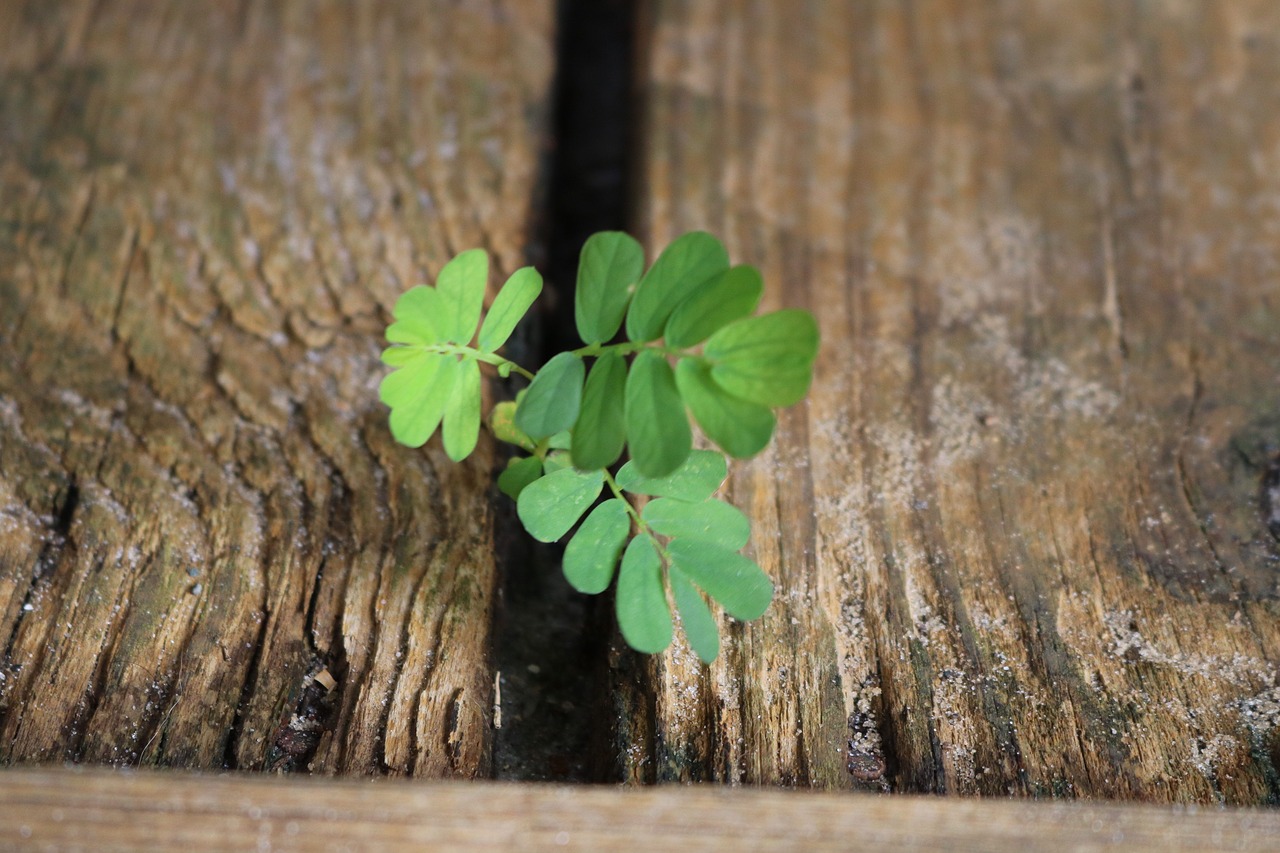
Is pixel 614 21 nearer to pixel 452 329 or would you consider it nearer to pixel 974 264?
pixel 974 264

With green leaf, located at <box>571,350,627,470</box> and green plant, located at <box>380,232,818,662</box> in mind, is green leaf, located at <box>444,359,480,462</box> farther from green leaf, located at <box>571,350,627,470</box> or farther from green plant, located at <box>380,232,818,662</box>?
green leaf, located at <box>571,350,627,470</box>

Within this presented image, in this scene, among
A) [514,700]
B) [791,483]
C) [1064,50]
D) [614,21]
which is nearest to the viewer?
[514,700]

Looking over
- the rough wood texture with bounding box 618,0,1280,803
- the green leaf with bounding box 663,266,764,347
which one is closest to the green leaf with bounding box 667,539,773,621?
the rough wood texture with bounding box 618,0,1280,803

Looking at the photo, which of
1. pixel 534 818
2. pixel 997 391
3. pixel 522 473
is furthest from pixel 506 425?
pixel 997 391

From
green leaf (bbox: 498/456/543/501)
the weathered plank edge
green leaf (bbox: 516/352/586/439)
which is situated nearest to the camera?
the weathered plank edge

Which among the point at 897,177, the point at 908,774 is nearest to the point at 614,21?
the point at 897,177

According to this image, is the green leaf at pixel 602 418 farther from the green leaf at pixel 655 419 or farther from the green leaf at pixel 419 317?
the green leaf at pixel 419 317
